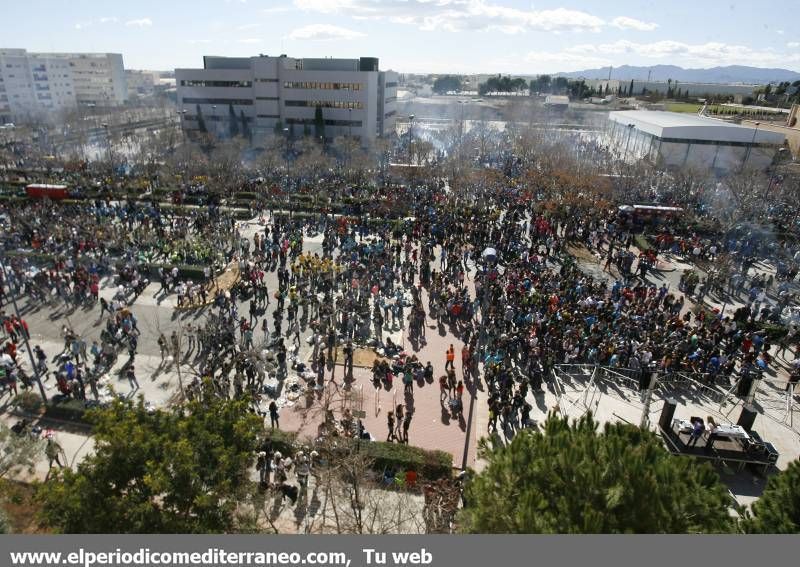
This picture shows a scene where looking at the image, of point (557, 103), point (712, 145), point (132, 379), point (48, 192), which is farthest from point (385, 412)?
point (557, 103)

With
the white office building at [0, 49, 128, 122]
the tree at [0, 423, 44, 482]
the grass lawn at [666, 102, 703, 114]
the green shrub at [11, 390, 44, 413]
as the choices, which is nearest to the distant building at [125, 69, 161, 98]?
the white office building at [0, 49, 128, 122]

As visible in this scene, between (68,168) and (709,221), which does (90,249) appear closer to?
(68,168)

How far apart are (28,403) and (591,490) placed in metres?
16.3

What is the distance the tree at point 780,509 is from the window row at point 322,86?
61.9m

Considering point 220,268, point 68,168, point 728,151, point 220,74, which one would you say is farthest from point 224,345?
point 220,74

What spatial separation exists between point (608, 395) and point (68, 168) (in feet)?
163

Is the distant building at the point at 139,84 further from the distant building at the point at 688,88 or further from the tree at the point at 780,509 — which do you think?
the tree at the point at 780,509

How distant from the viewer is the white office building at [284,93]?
62375 mm

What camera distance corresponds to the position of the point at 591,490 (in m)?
6.80

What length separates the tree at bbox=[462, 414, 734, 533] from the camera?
21.6 ft

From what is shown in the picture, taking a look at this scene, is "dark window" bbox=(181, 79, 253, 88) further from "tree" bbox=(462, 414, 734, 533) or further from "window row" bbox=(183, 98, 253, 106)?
"tree" bbox=(462, 414, 734, 533)

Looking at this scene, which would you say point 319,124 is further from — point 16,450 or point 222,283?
point 16,450

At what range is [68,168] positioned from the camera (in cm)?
4531

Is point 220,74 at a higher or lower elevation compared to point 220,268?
higher
